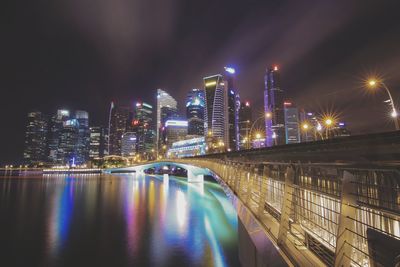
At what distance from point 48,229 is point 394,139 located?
24500mm

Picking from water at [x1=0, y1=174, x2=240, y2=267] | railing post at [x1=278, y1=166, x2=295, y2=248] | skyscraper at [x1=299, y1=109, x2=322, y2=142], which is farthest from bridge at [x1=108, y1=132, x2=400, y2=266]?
skyscraper at [x1=299, y1=109, x2=322, y2=142]

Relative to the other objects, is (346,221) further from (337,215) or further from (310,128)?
(310,128)

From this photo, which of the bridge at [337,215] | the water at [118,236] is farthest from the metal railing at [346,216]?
the water at [118,236]

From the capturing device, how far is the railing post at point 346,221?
2883 millimetres

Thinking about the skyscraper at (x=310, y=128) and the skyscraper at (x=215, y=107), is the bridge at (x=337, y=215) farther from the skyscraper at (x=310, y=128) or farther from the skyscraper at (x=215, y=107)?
the skyscraper at (x=215, y=107)

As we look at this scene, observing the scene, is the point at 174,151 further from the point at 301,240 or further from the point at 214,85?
the point at 301,240

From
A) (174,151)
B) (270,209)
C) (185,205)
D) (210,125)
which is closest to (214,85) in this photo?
(210,125)

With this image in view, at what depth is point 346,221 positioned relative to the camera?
2895mm

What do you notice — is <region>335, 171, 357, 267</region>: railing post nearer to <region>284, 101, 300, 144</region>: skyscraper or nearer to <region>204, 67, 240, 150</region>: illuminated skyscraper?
<region>284, 101, 300, 144</region>: skyscraper

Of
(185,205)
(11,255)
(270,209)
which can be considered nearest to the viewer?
(270,209)

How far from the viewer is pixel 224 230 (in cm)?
2117

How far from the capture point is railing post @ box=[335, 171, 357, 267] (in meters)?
2.88

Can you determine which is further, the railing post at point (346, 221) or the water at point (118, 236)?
the water at point (118, 236)

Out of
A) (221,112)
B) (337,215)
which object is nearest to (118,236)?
(337,215)
